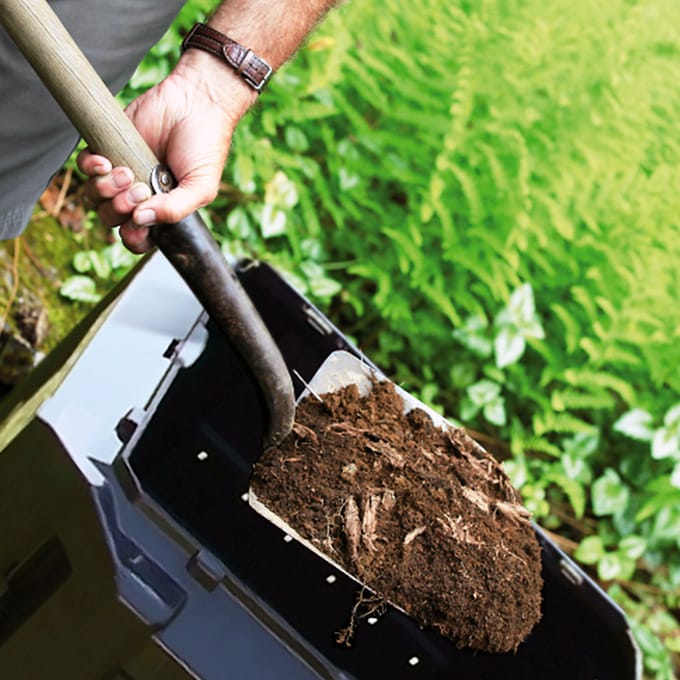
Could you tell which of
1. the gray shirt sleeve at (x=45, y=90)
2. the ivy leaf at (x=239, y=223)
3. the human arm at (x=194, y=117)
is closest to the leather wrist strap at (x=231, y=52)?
the human arm at (x=194, y=117)

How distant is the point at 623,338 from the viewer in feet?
7.68

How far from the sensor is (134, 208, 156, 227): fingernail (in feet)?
3.58

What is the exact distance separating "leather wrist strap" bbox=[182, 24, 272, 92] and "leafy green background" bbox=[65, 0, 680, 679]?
99 cm

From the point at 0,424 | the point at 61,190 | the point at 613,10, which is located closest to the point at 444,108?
the point at 613,10

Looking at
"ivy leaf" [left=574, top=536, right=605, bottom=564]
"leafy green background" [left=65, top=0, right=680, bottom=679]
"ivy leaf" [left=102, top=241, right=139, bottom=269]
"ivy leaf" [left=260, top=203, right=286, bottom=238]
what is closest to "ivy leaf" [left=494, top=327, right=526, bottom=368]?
"leafy green background" [left=65, top=0, right=680, bottom=679]

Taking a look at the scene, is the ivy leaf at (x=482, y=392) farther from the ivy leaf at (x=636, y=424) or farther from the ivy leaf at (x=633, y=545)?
the ivy leaf at (x=633, y=545)

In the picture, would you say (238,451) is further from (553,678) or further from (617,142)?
(617,142)

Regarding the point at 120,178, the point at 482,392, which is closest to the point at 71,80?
the point at 120,178

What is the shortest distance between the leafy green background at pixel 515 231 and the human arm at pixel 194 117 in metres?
0.95

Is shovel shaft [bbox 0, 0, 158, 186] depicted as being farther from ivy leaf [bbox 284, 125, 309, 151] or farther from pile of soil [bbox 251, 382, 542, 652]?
ivy leaf [bbox 284, 125, 309, 151]

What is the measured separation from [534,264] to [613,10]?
33.0 inches

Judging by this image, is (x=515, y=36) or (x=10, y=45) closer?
(x=10, y=45)

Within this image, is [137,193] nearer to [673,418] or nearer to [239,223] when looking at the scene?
[239,223]

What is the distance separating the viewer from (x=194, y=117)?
1270 mm
